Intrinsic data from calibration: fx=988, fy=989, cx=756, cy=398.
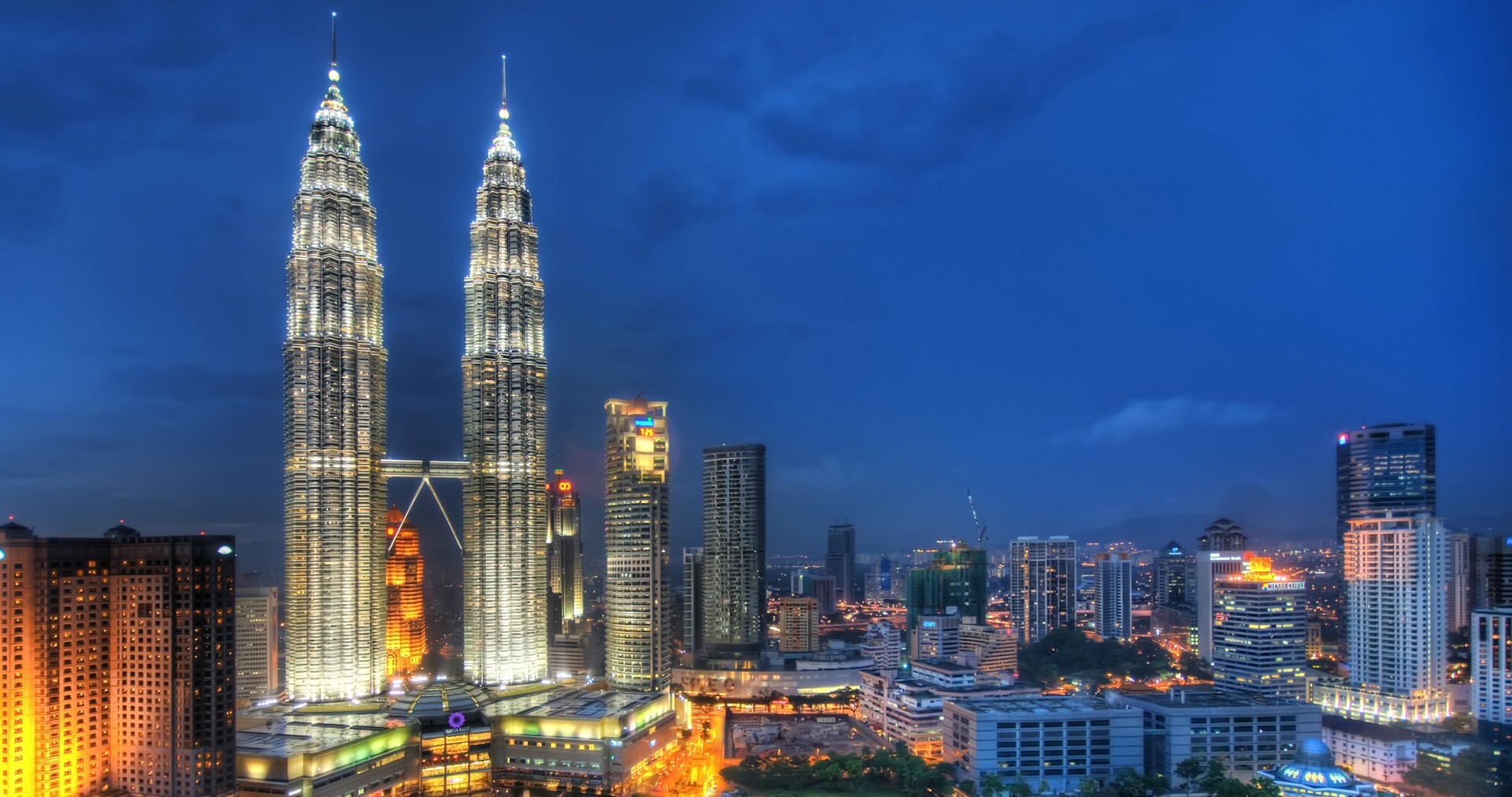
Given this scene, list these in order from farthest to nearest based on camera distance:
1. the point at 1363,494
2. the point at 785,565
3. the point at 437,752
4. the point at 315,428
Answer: the point at 785,565
the point at 1363,494
the point at 315,428
the point at 437,752

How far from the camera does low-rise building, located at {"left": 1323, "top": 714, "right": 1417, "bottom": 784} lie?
20.6 meters

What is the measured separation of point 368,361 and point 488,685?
9.22 m

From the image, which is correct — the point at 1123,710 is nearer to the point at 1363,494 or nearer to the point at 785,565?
the point at 1363,494

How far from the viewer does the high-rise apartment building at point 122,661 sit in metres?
16.0

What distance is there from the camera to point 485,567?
89.6ft

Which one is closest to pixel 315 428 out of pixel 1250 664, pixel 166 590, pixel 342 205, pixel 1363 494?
pixel 342 205

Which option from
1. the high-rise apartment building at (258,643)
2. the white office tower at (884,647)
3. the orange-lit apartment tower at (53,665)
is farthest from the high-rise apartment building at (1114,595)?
the orange-lit apartment tower at (53,665)

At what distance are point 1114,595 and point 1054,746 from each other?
84.9 ft

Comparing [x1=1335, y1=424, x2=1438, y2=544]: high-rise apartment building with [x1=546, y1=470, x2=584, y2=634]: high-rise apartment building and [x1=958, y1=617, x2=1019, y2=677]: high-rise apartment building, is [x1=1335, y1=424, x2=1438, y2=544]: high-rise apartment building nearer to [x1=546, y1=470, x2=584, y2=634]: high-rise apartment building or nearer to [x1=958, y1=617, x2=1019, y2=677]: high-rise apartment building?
[x1=958, y1=617, x2=1019, y2=677]: high-rise apartment building

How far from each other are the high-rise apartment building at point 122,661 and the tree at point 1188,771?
58.2 feet

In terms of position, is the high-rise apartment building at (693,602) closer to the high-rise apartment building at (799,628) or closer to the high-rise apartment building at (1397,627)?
the high-rise apartment building at (799,628)

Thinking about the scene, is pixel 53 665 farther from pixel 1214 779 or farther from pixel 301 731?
pixel 1214 779

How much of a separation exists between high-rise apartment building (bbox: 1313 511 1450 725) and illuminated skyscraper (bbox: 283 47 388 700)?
2570 centimetres

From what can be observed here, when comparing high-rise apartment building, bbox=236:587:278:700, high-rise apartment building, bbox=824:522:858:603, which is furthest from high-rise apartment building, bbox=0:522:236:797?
high-rise apartment building, bbox=824:522:858:603
